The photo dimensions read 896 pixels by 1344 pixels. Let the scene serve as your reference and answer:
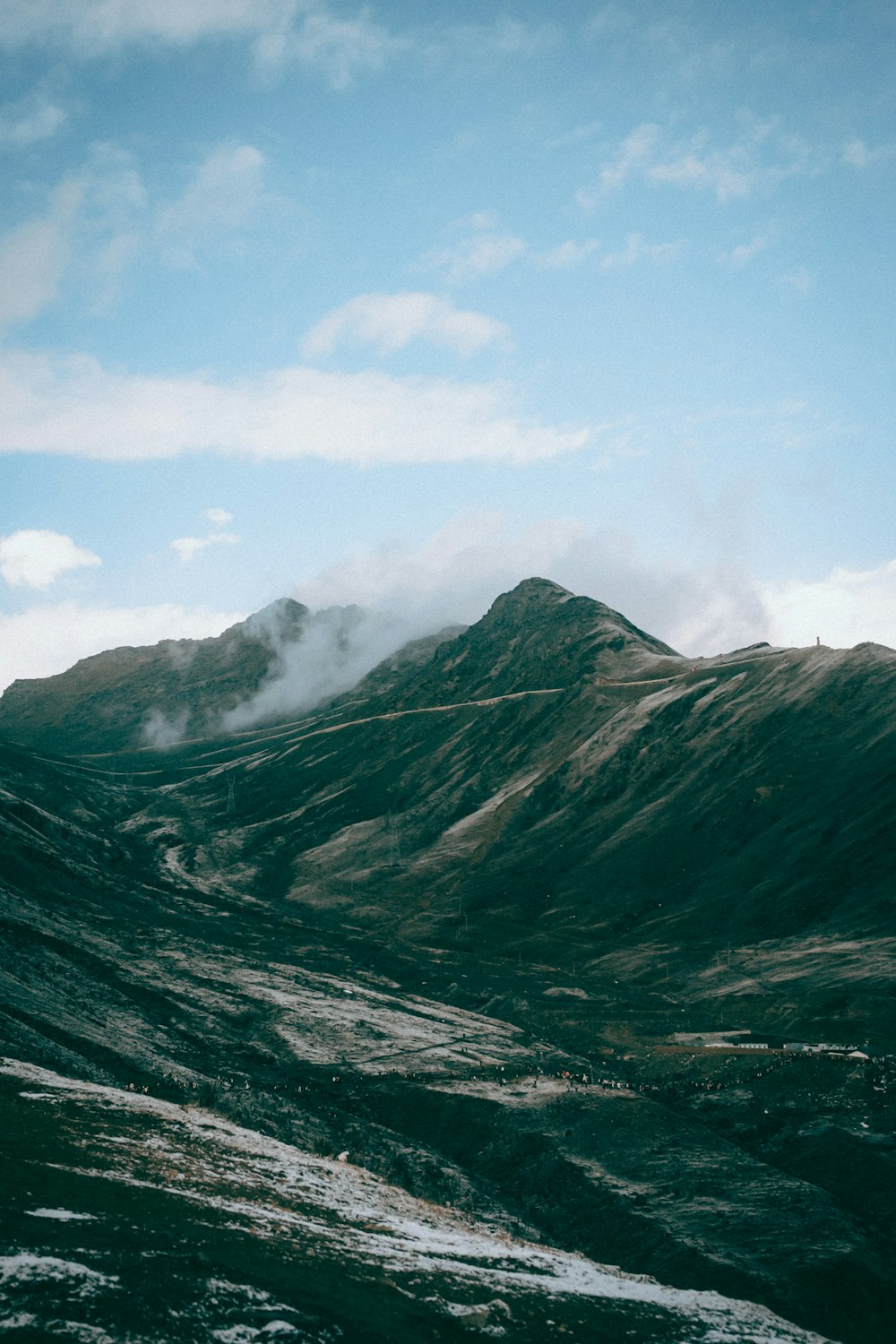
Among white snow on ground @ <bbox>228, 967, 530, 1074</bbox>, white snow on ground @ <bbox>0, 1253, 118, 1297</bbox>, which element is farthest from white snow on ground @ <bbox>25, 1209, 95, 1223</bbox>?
white snow on ground @ <bbox>228, 967, 530, 1074</bbox>

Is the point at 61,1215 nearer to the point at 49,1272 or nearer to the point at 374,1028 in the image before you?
the point at 49,1272

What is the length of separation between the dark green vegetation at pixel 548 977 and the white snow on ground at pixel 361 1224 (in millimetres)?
1007

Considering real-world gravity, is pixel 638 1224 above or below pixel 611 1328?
below

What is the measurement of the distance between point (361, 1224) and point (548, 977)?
62643 mm

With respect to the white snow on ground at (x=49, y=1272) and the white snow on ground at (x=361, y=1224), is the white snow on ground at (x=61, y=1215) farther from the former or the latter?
the white snow on ground at (x=361, y=1224)

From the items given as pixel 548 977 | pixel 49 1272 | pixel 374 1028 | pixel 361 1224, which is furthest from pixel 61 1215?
pixel 548 977

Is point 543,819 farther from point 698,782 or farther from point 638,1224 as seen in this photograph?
point 638,1224

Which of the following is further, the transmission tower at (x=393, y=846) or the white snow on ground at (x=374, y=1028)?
the transmission tower at (x=393, y=846)

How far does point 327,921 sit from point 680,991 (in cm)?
5277

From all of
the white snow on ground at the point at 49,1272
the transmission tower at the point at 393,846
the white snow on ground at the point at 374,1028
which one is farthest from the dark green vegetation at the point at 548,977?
the white snow on ground at the point at 49,1272

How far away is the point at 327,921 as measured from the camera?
Result: 115750 mm

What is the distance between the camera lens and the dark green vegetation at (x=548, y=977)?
3381 centimetres

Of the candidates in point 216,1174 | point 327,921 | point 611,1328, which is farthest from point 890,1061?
point 327,921

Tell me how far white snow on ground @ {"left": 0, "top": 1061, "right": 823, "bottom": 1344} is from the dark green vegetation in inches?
39.6
